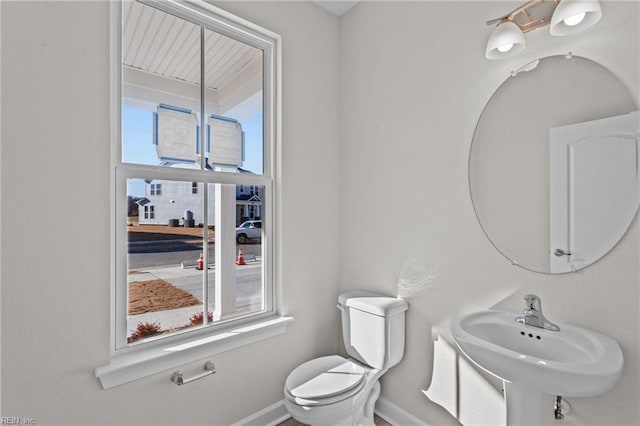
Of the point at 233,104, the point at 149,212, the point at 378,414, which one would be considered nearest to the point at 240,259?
the point at 149,212

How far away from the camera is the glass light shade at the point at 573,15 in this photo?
1.17 m

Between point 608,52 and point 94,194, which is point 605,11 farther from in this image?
point 94,194

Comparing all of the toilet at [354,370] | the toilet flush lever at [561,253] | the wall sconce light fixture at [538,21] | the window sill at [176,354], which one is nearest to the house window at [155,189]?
the window sill at [176,354]

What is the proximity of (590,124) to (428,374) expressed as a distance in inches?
55.3

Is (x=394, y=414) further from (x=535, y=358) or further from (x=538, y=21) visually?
(x=538, y=21)

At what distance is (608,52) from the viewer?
123 centimetres

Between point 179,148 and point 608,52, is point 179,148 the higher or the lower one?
the lower one

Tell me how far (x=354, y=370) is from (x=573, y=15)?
1821mm

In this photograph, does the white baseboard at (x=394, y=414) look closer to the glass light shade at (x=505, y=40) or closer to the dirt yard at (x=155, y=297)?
the dirt yard at (x=155, y=297)

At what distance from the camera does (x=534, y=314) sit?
130 centimetres

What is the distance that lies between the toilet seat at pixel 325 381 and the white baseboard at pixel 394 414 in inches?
14.4

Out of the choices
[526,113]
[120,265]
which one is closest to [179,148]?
[120,265]

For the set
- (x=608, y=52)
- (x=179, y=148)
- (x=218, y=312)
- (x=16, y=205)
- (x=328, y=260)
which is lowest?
(x=218, y=312)

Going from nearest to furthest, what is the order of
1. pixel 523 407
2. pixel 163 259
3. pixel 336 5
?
1. pixel 523 407
2. pixel 163 259
3. pixel 336 5
